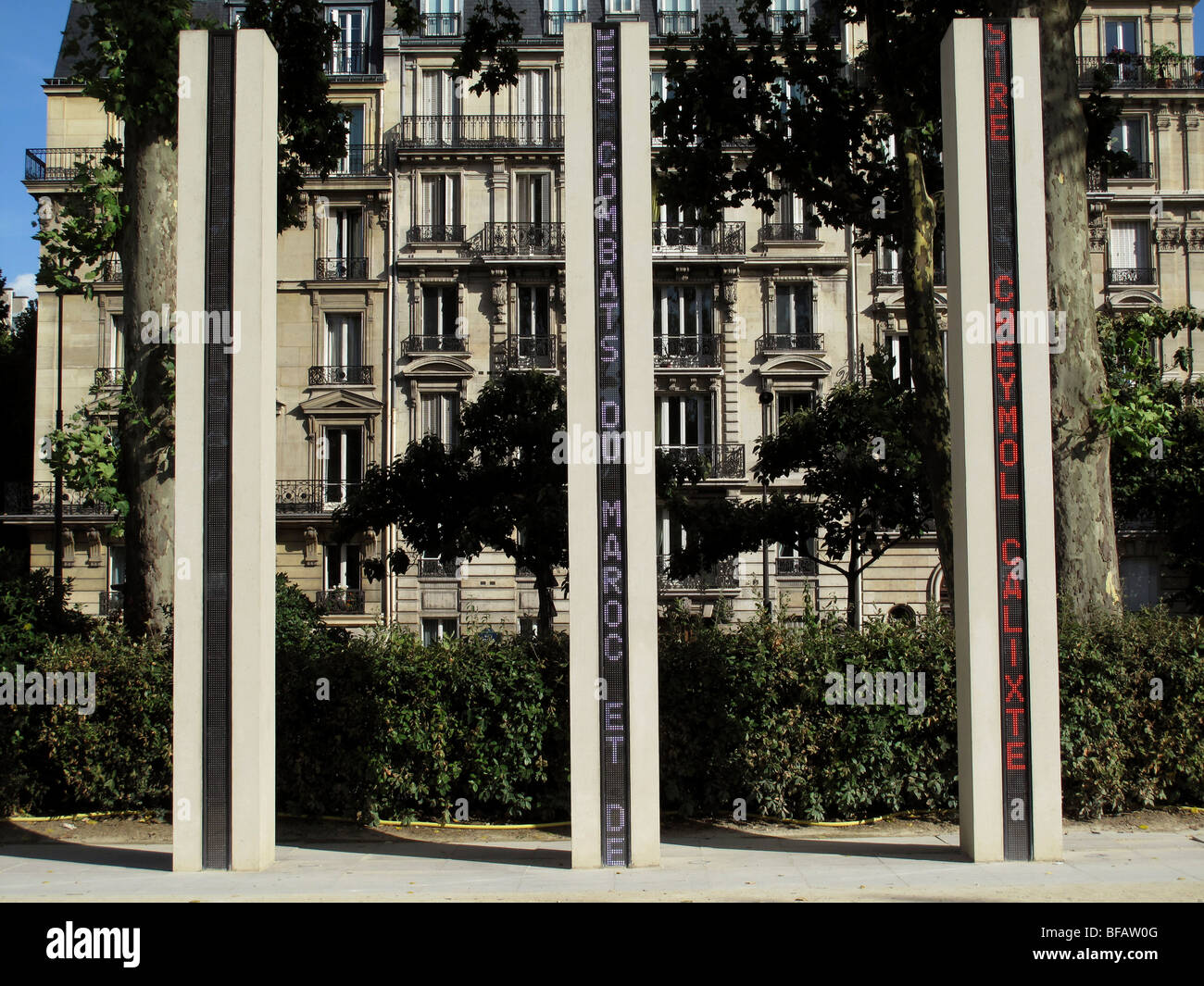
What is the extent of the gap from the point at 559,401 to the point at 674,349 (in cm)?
1490

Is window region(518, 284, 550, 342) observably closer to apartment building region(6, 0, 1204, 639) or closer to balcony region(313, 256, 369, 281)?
apartment building region(6, 0, 1204, 639)

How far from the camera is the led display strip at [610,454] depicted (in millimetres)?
9133

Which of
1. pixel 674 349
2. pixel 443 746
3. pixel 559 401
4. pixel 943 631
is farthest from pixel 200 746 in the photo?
pixel 674 349

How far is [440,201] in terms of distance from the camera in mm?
36844

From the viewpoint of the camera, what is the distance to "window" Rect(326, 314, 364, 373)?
36.7 metres

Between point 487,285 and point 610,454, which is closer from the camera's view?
point 610,454

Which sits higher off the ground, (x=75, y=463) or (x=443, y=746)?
(x=75, y=463)

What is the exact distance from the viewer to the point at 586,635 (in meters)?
9.18

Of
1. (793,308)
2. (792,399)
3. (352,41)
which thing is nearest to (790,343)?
(793,308)

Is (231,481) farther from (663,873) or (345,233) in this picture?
(345,233)

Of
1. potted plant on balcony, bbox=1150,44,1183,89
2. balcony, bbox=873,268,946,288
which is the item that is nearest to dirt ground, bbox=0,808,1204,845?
balcony, bbox=873,268,946,288

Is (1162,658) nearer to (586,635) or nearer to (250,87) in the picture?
(586,635)

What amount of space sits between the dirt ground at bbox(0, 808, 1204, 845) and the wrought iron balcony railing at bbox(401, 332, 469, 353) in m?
26.5

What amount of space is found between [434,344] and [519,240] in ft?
15.6
